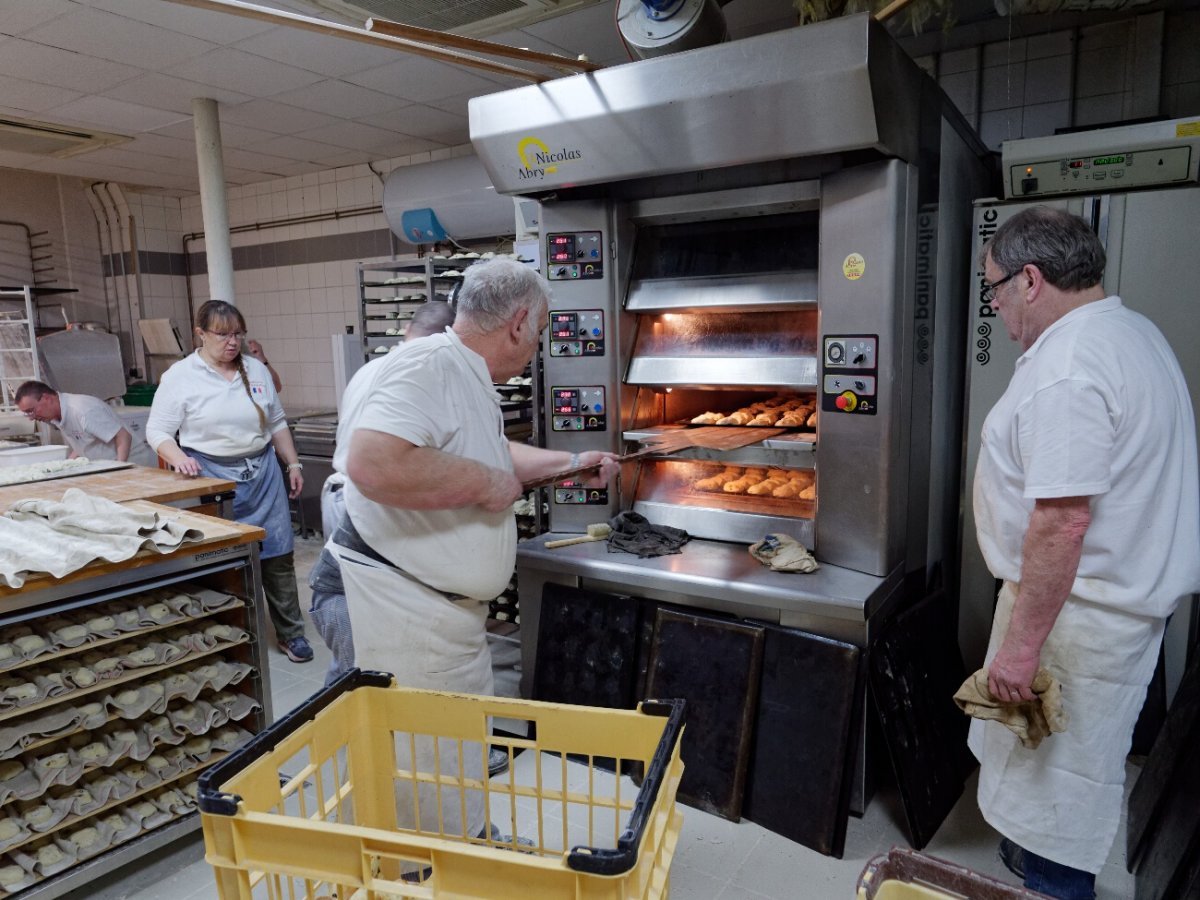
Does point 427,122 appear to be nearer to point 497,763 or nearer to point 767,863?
point 497,763

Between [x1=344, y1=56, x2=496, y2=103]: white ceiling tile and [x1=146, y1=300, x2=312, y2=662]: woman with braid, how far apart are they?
5.37ft

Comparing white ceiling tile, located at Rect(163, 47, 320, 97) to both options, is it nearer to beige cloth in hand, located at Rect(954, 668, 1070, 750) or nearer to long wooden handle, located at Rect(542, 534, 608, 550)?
long wooden handle, located at Rect(542, 534, 608, 550)

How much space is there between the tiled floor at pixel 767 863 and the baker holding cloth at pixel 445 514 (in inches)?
28.0

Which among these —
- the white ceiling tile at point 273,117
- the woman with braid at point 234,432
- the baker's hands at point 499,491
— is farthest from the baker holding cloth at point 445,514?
the white ceiling tile at point 273,117

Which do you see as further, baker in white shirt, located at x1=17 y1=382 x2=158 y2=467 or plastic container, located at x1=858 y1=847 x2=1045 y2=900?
baker in white shirt, located at x1=17 y1=382 x2=158 y2=467

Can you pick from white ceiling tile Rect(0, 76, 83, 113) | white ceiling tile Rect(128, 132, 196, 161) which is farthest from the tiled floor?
white ceiling tile Rect(128, 132, 196, 161)

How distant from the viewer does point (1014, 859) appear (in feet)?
7.29

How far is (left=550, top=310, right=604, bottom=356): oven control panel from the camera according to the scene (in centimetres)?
291

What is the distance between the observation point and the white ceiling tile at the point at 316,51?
384 centimetres

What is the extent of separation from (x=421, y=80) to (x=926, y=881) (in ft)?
14.7

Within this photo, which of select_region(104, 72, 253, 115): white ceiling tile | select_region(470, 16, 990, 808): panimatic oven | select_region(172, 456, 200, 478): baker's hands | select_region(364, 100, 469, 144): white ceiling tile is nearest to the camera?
select_region(470, 16, 990, 808): panimatic oven

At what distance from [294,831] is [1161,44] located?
13.4 ft

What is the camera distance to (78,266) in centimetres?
818

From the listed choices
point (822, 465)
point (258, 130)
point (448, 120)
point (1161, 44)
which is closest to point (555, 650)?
point (822, 465)
